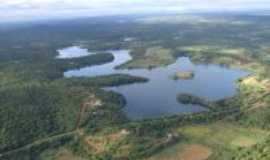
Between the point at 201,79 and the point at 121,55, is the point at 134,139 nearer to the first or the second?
the point at 201,79

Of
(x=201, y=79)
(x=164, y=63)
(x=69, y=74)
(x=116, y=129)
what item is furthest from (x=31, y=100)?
(x=164, y=63)

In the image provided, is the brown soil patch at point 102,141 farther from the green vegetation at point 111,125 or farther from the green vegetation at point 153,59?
the green vegetation at point 153,59

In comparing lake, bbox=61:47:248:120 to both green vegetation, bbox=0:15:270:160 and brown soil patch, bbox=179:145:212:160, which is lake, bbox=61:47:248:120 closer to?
green vegetation, bbox=0:15:270:160

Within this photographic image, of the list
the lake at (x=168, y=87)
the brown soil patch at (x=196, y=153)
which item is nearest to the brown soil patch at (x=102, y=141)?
the brown soil patch at (x=196, y=153)

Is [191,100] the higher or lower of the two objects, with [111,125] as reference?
lower

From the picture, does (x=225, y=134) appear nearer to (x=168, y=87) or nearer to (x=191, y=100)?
(x=191, y=100)

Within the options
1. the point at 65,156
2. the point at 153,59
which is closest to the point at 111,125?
the point at 65,156
